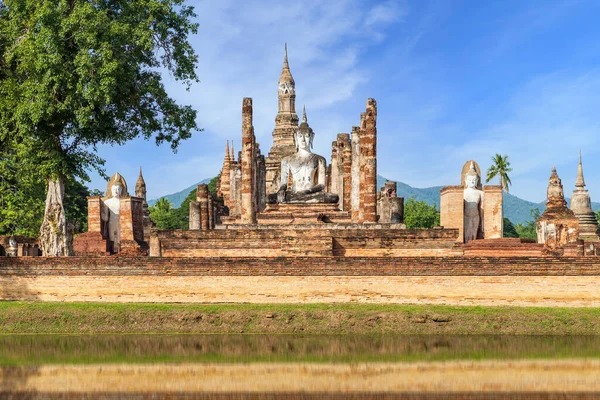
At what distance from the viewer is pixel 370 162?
21203 mm

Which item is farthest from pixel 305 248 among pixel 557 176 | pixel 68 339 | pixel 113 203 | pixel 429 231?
pixel 557 176

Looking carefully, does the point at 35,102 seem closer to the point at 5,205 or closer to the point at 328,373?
the point at 328,373

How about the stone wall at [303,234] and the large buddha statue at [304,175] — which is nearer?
the stone wall at [303,234]

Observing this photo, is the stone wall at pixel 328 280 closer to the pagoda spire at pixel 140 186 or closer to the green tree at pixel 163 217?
the pagoda spire at pixel 140 186

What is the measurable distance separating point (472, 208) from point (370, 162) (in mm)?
3041

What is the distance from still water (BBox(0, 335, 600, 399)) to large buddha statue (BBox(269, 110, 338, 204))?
1149 cm

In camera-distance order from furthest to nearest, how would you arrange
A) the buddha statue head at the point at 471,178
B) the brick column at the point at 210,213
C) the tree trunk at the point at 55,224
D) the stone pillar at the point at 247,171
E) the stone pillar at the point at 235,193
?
1. the stone pillar at the point at 235,193
2. the brick column at the point at 210,213
3. the stone pillar at the point at 247,171
4. the buddha statue head at the point at 471,178
5. the tree trunk at the point at 55,224

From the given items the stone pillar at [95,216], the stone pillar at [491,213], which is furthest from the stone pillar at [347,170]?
the stone pillar at [95,216]

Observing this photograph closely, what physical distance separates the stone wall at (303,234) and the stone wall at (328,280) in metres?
1.94

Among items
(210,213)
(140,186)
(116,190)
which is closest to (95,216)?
(116,190)

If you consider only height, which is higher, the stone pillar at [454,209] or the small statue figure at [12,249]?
the stone pillar at [454,209]

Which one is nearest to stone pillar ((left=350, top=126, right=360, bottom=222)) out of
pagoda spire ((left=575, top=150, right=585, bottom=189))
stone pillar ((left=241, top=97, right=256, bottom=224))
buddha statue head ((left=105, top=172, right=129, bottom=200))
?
stone pillar ((left=241, top=97, right=256, bottom=224))

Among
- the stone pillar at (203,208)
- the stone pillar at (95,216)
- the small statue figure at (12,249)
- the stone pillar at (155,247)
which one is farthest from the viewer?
A: the stone pillar at (203,208)

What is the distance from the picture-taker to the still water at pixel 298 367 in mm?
9672
